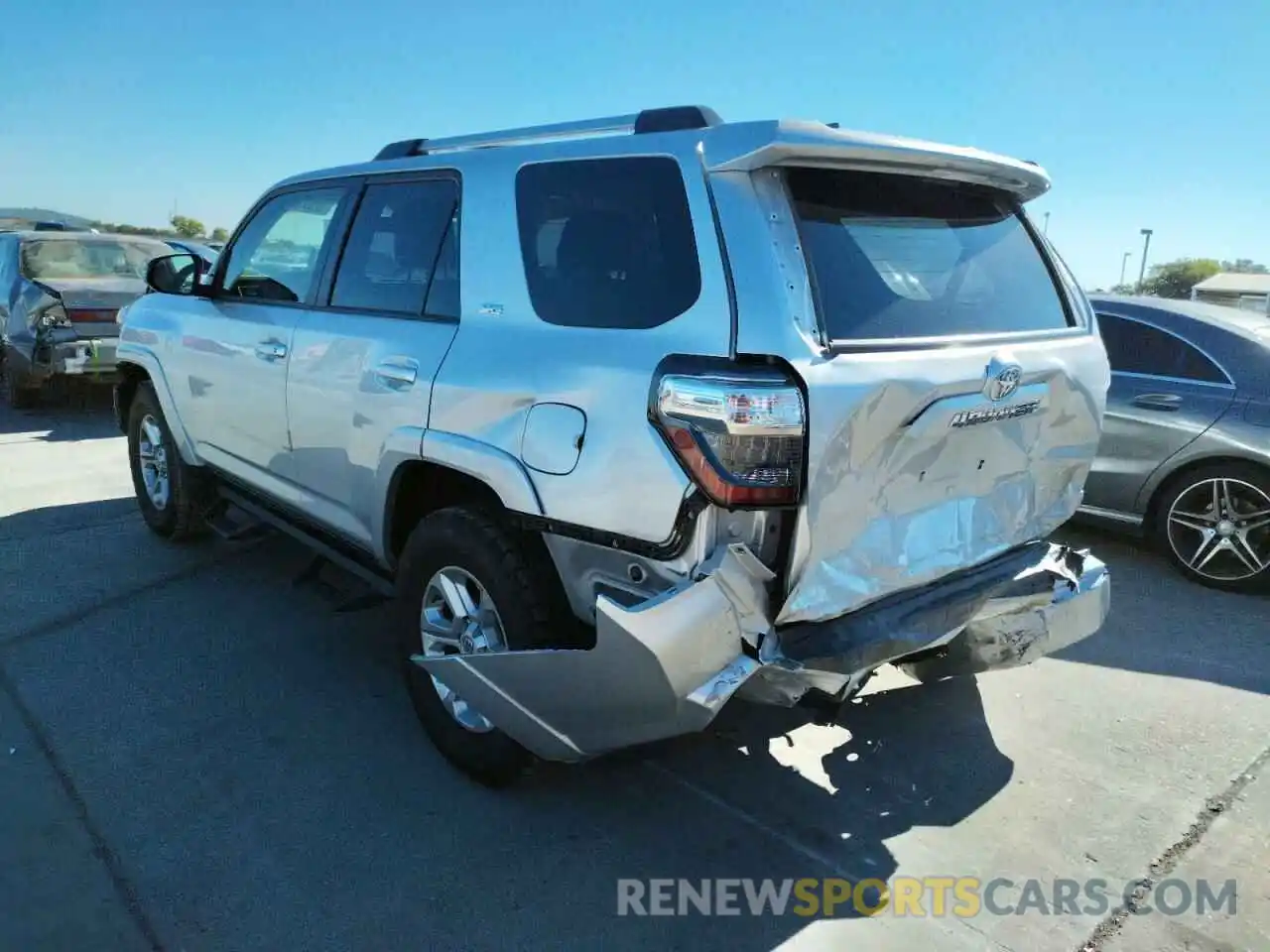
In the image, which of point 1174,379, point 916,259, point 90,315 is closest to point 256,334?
point 916,259

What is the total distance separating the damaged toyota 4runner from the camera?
2.29m

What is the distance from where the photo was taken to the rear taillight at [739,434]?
222cm

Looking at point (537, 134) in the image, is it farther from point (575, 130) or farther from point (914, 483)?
point (914, 483)

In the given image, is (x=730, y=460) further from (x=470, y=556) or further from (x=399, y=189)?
(x=399, y=189)

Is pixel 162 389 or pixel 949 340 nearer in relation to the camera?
pixel 949 340

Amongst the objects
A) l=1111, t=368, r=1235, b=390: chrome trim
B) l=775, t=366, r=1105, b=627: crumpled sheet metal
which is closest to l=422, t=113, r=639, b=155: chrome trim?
l=775, t=366, r=1105, b=627: crumpled sheet metal

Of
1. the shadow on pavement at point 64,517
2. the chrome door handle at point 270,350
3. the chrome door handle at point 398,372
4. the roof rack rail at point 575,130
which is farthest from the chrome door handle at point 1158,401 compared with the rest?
the shadow on pavement at point 64,517

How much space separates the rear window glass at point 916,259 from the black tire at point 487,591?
114 centimetres

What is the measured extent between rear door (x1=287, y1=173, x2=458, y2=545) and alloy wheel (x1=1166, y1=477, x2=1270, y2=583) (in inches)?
171

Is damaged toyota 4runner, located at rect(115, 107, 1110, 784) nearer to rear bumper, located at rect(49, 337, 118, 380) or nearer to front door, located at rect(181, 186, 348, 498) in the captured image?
front door, located at rect(181, 186, 348, 498)

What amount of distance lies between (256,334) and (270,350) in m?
0.20

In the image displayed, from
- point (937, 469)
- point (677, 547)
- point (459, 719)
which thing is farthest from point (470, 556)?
point (937, 469)

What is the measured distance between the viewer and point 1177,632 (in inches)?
179

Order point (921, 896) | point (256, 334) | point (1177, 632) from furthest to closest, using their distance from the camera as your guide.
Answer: point (1177, 632) → point (256, 334) → point (921, 896)
